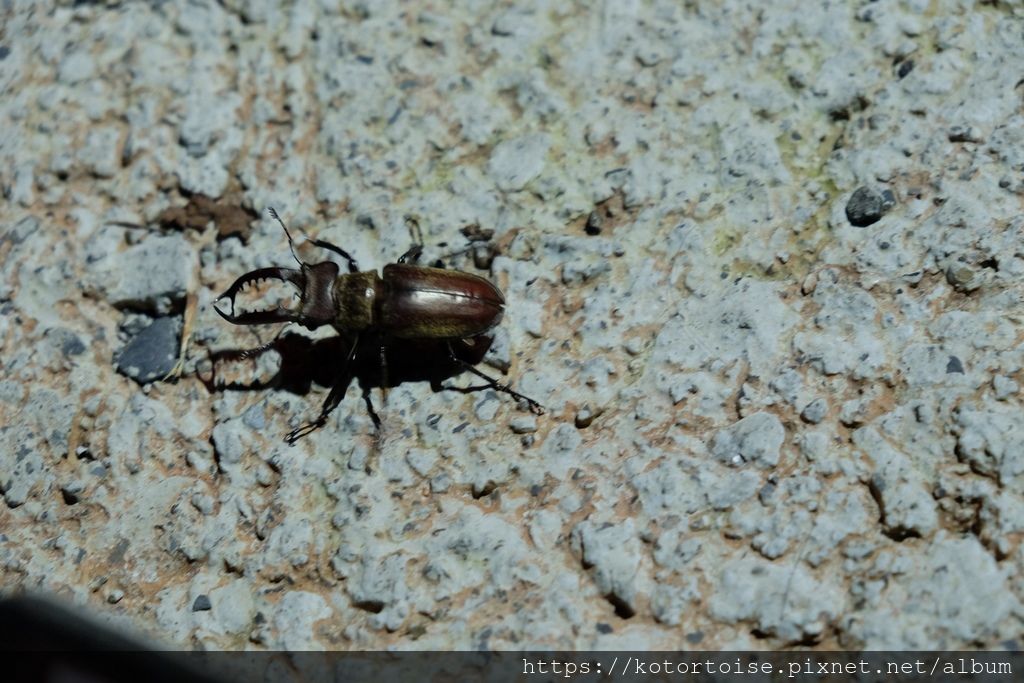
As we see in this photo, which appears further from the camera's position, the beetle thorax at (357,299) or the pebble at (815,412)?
the beetle thorax at (357,299)

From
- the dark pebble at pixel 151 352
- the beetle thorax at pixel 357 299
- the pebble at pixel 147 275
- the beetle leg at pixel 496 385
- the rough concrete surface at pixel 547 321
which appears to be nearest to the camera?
the rough concrete surface at pixel 547 321

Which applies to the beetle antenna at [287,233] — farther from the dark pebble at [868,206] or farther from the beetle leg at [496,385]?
the dark pebble at [868,206]

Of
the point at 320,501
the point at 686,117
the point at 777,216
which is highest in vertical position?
the point at 686,117

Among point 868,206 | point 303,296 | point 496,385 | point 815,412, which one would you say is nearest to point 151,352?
point 303,296

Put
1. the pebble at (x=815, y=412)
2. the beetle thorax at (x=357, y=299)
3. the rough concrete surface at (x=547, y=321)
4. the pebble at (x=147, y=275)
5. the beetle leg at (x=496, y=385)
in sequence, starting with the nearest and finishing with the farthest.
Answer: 1. the rough concrete surface at (x=547, y=321)
2. the pebble at (x=815, y=412)
3. the beetle leg at (x=496, y=385)
4. the beetle thorax at (x=357, y=299)
5. the pebble at (x=147, y=275)

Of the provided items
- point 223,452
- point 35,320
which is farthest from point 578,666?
point 35,320

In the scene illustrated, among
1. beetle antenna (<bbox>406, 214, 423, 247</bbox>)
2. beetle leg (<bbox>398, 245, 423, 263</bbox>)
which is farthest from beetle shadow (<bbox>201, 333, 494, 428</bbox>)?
beetle antenna (<bbox>406, 214, 423, 247</bbox>)

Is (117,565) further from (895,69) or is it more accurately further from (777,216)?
(895,69)

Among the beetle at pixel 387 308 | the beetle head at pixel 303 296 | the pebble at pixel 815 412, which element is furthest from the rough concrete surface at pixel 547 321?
the beetle head at pixel 303 296
